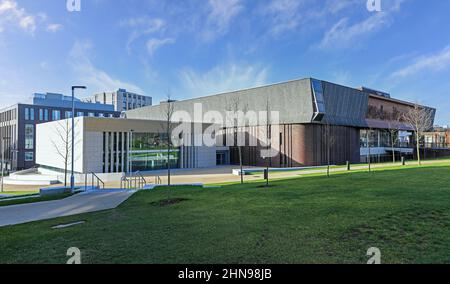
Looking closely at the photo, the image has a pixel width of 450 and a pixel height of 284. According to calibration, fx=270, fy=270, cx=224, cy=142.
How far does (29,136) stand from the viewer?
64.9m

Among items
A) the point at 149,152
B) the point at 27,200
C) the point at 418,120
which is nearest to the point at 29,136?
the point at 149,152

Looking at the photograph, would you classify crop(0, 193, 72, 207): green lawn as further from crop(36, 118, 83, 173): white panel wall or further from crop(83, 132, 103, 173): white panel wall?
crop(36, 118, 83, 173): white panel wall

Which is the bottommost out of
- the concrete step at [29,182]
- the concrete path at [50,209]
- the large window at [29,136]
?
the concrete step at [29,182]

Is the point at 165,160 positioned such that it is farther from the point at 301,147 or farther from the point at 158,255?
the point at 158,255

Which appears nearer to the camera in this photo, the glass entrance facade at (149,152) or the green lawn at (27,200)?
the green lawn at (27,200)

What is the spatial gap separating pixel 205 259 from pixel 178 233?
1962 millimetres

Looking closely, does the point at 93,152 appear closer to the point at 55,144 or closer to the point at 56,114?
the point at 55,144

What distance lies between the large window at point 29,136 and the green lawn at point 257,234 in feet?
225

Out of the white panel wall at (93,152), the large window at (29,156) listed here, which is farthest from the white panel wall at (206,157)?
the large window at (29,156)

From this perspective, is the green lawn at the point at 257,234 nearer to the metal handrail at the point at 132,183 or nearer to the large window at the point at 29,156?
the metal handrail at the point at 132,183

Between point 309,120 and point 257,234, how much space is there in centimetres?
3428

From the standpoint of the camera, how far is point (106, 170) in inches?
1308

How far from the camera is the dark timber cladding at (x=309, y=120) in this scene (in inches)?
1534
